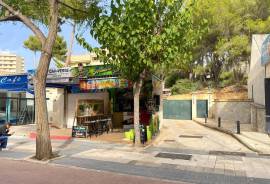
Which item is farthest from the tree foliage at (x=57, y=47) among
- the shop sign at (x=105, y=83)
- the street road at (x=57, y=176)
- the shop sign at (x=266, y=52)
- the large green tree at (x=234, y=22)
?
the street road at (x=57, y=176)

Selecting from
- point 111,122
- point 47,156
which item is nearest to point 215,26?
point 111,122

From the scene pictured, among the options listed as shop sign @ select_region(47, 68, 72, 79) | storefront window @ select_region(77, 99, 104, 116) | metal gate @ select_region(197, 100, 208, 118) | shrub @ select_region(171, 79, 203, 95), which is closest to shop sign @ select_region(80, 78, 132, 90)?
shop sign @ select_region(47, 68, 72, 79)

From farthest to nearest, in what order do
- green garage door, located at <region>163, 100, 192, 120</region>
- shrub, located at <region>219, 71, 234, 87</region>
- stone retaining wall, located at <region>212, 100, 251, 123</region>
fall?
shrub, located at <region>219, 71, 234, 87</region>, green garage door, located at <region>163, 100, 192, 120</region>, stone retaining wall, located at <region>212, 100, 251, 123</region>

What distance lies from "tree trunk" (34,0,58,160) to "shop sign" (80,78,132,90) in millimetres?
5828

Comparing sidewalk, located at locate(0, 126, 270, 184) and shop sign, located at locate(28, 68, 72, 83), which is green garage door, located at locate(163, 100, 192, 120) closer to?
shop sign, located at locate(28, 68, 72, 83)

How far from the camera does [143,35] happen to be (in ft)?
47.6

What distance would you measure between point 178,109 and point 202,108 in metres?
2.99

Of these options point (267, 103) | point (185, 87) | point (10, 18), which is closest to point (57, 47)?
point (185, 87)

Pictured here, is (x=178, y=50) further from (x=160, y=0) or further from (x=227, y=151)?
(x=227, y=151)

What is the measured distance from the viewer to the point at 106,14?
14438mm

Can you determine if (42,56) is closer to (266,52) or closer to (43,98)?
(43,98)

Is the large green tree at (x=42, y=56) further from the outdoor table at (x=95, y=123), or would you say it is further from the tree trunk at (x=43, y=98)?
the outdoor table at (x=95, y=123)

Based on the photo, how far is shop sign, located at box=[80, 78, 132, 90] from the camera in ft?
59.9

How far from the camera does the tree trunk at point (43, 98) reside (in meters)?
12.7
